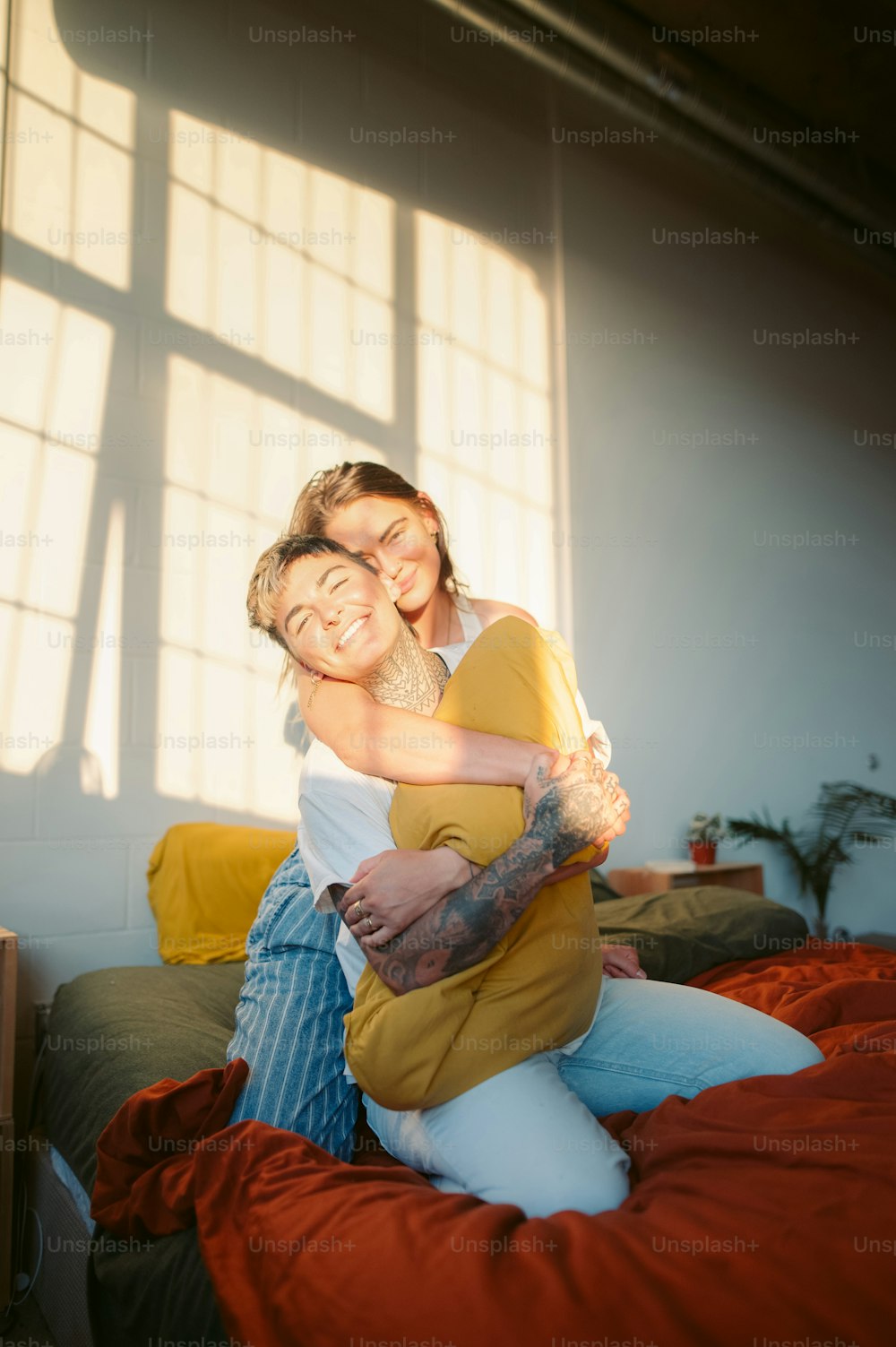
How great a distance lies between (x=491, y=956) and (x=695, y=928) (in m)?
1.46

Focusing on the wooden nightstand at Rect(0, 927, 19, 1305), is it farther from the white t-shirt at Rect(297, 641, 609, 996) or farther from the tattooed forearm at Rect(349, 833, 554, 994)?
the tattooed forearm at Rect(349, 833, 554, 994)

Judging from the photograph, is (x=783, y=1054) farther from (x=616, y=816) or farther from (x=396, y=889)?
(x=396, y=889)

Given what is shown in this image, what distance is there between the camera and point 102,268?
307 cm

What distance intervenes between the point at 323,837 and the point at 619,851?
285 centimetres

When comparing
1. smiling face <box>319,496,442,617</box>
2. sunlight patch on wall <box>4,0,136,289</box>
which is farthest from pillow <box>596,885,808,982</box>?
sunlight patch on wall <box>4,0,136,289</box>

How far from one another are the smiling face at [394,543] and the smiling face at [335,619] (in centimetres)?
37

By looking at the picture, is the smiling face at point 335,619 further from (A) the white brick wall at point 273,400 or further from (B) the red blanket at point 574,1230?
(A) the white brick wall at point 273,400

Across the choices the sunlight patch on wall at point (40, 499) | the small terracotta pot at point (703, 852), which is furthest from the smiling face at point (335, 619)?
the small terracotta pot at point (703, 852)

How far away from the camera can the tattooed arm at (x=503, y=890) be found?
4.26ft

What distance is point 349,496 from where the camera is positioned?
215 cm

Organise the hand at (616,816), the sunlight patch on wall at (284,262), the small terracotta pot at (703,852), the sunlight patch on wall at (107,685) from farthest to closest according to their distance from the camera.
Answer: the small terracotta pot at (703,852), the sunlight patch on wall at (284,262), the sunlight patch on wall at (107,685), the hand at (616,816)

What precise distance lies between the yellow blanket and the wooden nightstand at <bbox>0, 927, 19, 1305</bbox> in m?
1.16

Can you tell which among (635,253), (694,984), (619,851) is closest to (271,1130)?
(694,984)

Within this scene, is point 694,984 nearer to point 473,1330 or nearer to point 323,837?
point 323,837
